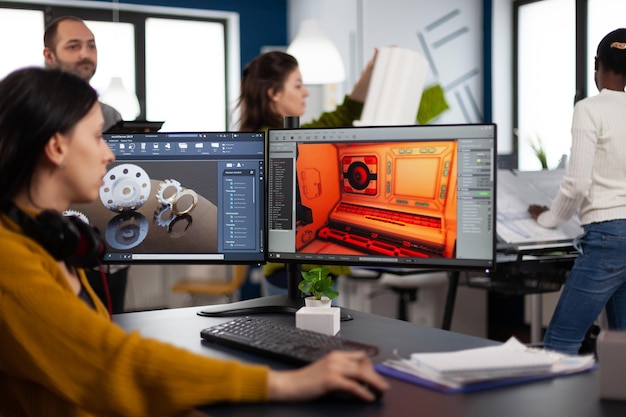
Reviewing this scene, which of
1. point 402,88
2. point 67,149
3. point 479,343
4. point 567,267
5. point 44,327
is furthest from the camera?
point 567,267

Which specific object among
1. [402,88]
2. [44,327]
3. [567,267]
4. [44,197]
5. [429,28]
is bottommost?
[567,267]

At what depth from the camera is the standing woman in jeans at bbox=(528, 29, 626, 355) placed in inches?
113

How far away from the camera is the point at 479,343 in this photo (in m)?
1.63

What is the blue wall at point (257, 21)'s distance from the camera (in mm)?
7023

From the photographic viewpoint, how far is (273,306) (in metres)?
2.09

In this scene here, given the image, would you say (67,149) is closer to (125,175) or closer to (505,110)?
(125,175)

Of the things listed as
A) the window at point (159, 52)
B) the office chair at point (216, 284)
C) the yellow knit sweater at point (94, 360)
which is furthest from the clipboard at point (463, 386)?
the window at point (159, 52)

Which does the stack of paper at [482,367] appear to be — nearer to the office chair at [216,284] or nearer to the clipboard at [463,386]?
the clipboard at [463,386]

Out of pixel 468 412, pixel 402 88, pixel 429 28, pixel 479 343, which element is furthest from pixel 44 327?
pixel 429 28

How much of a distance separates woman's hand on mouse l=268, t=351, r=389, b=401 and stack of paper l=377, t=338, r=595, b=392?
0.52ft

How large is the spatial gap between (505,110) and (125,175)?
486 centimetres

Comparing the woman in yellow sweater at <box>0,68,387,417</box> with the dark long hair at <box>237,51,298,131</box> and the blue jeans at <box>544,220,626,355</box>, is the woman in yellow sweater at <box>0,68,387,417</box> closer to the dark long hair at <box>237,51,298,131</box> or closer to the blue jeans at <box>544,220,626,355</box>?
the dark long hair at <box>237,51,298,131</box>

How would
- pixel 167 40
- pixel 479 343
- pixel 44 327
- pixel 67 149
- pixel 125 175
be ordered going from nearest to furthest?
1. pixel 44 327
2. pixel 67 149
3. pixel 479 343
4. pixel 125 175
5. pixel 167 40

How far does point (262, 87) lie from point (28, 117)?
1963 mm
